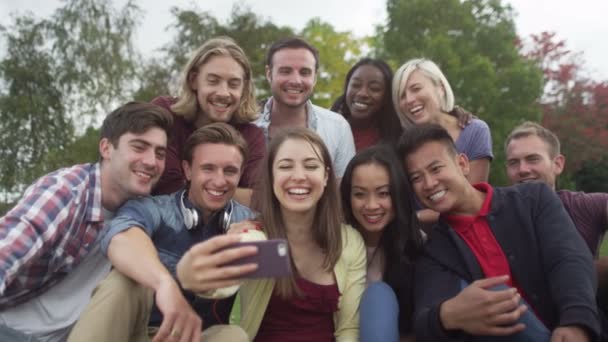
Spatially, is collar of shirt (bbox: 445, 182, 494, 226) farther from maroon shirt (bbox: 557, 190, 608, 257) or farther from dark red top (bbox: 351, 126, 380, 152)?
dark red top (bbox: 351, 126, 380, 152)

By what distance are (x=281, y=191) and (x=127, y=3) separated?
753 inches

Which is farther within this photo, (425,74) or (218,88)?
(425,74)

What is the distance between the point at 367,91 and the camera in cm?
539

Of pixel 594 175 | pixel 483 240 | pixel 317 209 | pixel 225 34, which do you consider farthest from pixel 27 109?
pixel 594 175

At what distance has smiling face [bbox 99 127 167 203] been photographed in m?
3.44

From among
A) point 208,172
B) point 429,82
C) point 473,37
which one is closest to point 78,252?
point 208,172

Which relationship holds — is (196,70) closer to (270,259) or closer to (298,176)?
(298,176)

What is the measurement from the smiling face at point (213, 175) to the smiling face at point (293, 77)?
5.44 feet

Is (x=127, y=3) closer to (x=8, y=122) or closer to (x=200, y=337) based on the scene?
(x=8, y=122)

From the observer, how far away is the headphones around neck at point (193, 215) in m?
3.44

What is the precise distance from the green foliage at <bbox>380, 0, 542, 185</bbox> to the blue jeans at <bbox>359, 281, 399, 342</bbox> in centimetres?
1876

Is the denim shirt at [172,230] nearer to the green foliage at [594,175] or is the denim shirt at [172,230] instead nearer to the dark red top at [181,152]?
the dark red top at [181,152]

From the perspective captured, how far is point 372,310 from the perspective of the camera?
3.08 m

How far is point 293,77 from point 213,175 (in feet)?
6.35
